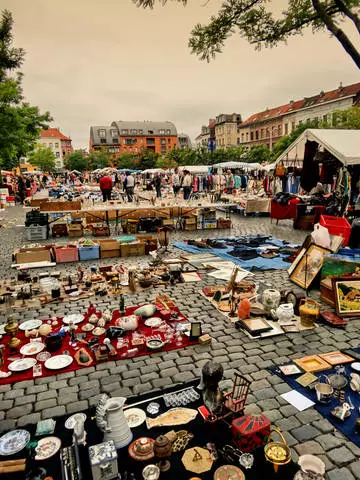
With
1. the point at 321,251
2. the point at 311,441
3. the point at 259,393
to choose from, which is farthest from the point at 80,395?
the point at 321,251

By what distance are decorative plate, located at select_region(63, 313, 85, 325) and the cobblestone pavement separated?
400 millimetres

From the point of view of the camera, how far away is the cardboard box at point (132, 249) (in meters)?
10.1

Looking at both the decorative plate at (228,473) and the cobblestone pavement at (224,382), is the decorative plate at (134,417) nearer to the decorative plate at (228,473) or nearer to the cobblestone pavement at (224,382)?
the cobblestone pavement at (224,382)

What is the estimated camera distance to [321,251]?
276 inches

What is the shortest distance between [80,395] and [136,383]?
70 cm

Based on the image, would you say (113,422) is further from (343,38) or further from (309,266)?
(343,38)

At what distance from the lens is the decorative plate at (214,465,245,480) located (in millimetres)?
2635

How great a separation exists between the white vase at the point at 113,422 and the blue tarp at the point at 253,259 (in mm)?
6370

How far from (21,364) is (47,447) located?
5.82 ft

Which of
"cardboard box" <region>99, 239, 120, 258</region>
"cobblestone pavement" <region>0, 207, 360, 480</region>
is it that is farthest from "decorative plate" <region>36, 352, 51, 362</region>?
"cardboard box" <region>99, 239, 120, 258</region>

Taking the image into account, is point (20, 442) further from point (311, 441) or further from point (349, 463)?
point (349, 463)

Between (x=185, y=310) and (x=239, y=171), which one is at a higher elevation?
(x=239, y=171)

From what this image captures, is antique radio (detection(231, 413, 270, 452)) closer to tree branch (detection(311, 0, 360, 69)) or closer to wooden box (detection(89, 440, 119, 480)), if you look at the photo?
wooden box (detection(89, 440, 119, 480))

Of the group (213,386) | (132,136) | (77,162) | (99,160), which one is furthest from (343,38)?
(132,136)
